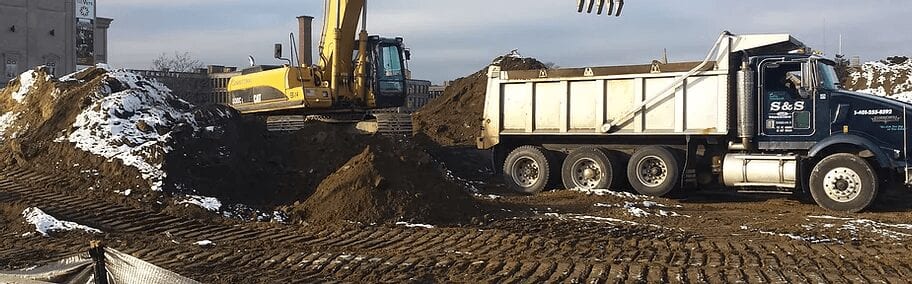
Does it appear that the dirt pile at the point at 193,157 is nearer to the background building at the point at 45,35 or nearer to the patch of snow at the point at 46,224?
the patch of snow at the point at 46,224

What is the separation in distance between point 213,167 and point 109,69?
4663 mm

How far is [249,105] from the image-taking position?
19.8 metres

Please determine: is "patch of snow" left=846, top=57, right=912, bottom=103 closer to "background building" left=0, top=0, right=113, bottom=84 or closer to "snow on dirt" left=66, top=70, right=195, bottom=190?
"snow on dirt" left=66, top=70, right=195, bottom=190

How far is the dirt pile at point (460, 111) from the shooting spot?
74.1 ft

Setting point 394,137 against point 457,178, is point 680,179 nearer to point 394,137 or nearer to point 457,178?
point 457,178

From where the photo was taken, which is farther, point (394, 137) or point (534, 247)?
point (394, 137)

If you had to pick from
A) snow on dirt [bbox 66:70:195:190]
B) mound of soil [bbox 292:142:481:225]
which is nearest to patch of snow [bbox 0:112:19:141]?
snow on dirt [bbox 66:70:195:190]

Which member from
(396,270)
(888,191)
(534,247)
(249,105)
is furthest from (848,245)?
(249,105)

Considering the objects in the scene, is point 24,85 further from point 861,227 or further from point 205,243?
point 861,227

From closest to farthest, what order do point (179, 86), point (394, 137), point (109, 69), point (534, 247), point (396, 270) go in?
point (396, 270) < point (534, 247) < point (109, 69) < point (394, 137) < point (179, 86)

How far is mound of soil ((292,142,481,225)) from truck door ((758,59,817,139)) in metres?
5.15

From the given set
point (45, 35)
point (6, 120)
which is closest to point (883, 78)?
point (6, 120)

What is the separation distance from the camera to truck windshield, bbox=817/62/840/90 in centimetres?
1365

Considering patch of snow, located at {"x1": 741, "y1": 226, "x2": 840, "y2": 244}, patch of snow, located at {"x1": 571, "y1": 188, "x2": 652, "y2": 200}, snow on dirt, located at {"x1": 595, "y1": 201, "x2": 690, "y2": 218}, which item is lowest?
patch of snow, located at {"x1": 741, "y1": 226, "x2": 840, "y2": 244}
